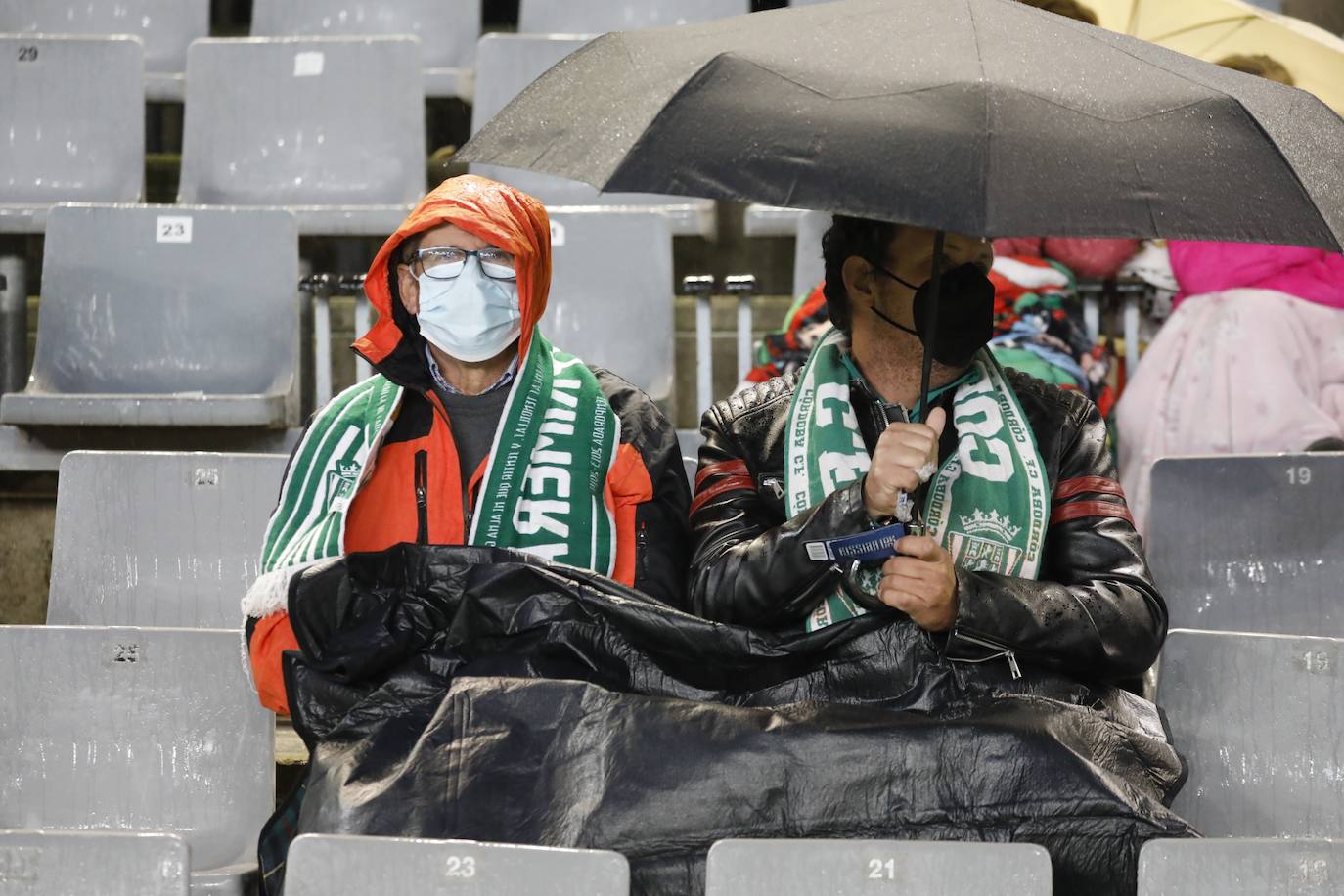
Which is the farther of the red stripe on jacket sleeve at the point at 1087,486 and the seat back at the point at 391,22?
the seat back at the point at 391,22

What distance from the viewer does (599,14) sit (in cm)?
412

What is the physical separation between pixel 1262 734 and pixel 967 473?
467 mm

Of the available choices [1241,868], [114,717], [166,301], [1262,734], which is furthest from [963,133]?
[166,301]

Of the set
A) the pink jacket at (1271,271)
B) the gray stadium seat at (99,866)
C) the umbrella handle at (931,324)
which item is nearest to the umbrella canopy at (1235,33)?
the pink jacket at (1271,271)

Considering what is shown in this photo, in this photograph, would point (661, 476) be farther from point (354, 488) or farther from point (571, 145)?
point (571, 145)

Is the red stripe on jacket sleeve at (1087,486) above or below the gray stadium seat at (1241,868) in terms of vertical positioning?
above

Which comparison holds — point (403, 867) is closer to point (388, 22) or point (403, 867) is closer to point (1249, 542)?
point (1249, 542)

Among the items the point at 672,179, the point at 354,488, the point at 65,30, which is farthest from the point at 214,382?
the point at 672,179

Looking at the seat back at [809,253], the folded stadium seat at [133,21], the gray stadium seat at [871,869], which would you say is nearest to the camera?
the gray stadium seat at [871,869]

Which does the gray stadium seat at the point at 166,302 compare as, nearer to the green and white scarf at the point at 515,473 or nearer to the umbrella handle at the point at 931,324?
the green and white scarf at the point at 515,473

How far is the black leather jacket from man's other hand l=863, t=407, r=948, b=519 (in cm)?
5

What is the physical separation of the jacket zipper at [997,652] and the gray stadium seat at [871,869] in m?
0.42

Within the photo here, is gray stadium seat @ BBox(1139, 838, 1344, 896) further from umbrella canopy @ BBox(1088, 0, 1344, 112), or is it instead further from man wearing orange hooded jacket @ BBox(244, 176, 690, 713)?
umbrella canopy @ BBox(1088, 0, 1344, 112)

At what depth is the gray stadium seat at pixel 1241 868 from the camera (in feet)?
4.76
